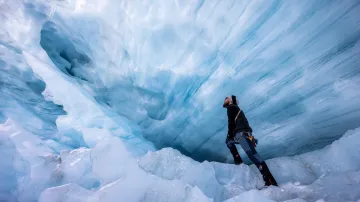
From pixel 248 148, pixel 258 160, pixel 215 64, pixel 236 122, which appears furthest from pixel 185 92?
pixel 258 160

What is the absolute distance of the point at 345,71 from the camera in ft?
10.1

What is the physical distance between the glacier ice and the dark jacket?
698 millimetres

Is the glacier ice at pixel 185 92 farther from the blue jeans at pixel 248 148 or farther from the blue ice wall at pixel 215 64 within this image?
the blue jeans at pixel 248 148

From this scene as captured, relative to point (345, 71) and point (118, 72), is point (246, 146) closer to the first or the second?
point (345, 71)

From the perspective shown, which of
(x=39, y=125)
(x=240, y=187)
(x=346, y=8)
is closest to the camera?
(x=346, y=8)

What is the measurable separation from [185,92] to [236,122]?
4.92 ft

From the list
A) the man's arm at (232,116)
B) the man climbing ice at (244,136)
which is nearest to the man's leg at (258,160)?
the man climbing ice at (244,136)

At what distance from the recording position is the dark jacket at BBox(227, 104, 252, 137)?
121 inches

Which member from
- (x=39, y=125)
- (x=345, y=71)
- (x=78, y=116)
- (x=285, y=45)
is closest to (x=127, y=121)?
(x=78, y=116)

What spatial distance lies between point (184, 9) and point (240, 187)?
3026mm

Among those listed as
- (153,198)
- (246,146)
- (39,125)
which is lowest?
(153,198)

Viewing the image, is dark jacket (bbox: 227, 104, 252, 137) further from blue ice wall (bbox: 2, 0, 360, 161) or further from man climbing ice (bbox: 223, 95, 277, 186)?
blue ice wall (bbox: 2, 0, 360, 161)

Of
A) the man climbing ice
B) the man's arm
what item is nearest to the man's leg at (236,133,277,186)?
the man climbing ice

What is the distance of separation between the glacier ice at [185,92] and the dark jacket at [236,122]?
27.5 inches
